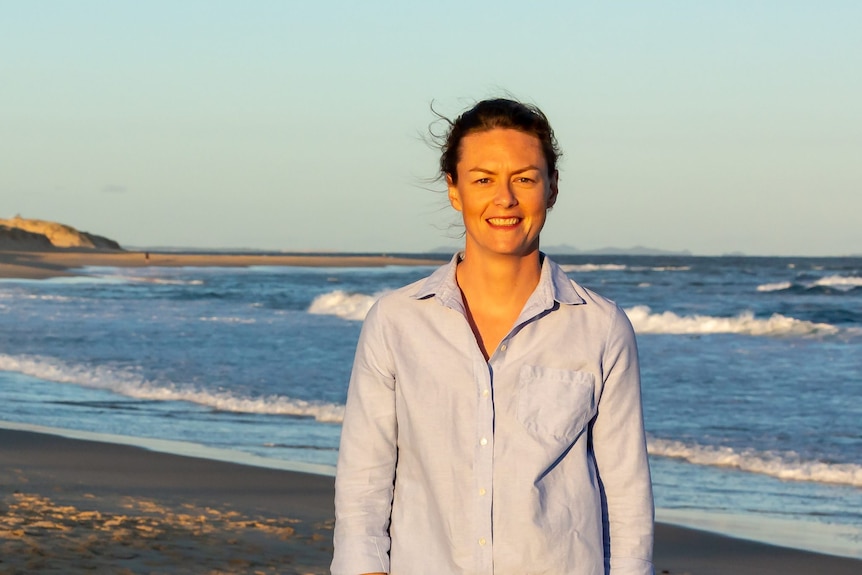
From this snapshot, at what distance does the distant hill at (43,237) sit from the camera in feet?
347

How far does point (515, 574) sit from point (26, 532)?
482cm

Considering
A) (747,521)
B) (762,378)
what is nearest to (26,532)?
(747,521)

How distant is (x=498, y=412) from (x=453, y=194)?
51 cm

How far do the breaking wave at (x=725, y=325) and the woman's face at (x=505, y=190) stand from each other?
84.0 ft

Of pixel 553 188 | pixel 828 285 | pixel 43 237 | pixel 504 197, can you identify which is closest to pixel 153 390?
pixel 553 188

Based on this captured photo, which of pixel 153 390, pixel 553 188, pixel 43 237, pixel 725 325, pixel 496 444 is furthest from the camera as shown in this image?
pixel 43 237

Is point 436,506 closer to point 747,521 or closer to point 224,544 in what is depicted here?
point 224,544

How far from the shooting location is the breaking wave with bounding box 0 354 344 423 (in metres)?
13.1

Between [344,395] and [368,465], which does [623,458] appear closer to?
[368,465]

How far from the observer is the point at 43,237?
11025 centimetres

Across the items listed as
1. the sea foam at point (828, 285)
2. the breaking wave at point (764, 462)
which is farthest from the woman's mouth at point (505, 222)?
the sea foam at point (828, 285)

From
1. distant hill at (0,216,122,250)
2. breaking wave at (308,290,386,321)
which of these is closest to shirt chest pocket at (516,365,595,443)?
breaking wave at (308,290,386,321)

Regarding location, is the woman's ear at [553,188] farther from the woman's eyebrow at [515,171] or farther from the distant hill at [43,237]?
the distant hill at [43,237]

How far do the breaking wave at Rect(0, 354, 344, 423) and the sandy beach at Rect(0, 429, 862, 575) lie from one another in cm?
344
